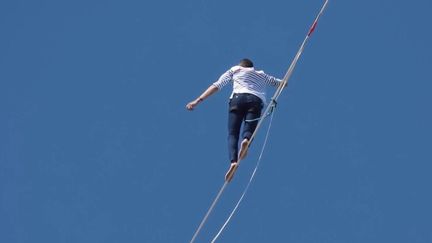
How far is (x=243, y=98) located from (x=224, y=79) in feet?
1.47

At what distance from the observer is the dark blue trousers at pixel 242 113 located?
16438 millimetres

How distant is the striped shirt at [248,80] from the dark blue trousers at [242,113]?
121mm

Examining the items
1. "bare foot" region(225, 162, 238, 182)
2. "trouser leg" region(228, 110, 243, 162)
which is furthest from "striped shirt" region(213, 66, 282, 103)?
"bare foot" region(225, 162, 238, 182)

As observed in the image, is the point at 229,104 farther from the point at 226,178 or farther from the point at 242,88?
the point at 226,178

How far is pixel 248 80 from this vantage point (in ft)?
55.2

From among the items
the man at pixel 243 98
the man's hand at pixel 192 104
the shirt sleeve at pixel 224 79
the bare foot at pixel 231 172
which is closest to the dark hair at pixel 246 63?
the man at pixel 243 98

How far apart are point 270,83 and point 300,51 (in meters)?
1.15

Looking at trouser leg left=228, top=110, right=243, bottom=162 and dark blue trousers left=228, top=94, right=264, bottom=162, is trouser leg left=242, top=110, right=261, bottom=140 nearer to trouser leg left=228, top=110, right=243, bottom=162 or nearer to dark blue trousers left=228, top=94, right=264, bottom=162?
dark blue trousers left=228, top=94, right=264, bottom=162

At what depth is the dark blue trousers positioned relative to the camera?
647 inches

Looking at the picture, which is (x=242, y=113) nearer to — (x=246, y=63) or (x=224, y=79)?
(x=224, y=79)

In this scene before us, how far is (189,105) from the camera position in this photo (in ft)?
53.4

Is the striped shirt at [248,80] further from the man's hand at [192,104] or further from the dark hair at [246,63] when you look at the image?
the man's hand at [192,104]

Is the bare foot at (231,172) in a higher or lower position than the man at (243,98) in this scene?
lower

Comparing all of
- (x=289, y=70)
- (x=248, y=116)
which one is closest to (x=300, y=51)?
(x=289, y=70)
